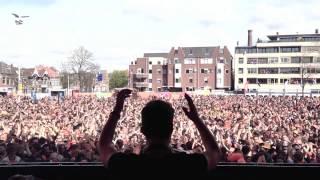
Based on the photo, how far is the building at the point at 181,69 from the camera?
15.5m

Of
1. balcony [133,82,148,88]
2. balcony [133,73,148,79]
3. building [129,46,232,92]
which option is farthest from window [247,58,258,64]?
balcony [133,82,148,88]

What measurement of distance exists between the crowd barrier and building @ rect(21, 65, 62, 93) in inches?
894

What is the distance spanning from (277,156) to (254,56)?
23.3m

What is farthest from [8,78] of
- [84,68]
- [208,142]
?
[208,142]

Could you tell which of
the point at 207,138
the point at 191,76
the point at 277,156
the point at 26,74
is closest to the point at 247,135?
the point at 277,156

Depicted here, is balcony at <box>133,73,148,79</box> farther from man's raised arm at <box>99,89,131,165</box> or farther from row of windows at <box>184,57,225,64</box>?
man's raised arm at <box>99,89,131,165</box>

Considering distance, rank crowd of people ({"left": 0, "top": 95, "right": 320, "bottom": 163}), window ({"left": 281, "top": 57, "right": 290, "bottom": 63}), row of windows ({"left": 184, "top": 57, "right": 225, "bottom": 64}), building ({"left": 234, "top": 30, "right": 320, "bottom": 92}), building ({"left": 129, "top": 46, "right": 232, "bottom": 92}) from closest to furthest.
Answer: crowd of people ({"left": 0, "top": 95, "right": 320, "bottom": 163})
building ({"left": 129, "top": 46, "right": 232, "bottom": 92})
row of windows ({"left": 184, "top": 57, "right": 225, "bottom": 64})
building ({"left": 234, "top": 30, "right": 320, "bottom": 92})
window ({"left": 281, "top": 57, "right": 290, "bottom": 63})

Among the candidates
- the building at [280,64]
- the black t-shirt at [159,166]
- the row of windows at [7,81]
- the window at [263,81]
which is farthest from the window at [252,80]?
the black t-shirt at [159,166]

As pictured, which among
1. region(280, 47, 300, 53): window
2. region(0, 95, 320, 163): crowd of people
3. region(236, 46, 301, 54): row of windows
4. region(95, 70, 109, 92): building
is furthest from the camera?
region(236, 46, 301, 54): row of windows

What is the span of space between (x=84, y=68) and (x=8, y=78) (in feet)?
34.2

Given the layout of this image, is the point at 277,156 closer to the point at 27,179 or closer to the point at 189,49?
the point at 27,179

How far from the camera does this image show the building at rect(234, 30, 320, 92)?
61.8 feet

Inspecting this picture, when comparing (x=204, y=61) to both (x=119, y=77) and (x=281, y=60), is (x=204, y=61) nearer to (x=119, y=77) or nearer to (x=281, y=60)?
(x=119, y=77)

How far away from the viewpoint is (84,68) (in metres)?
16.0
